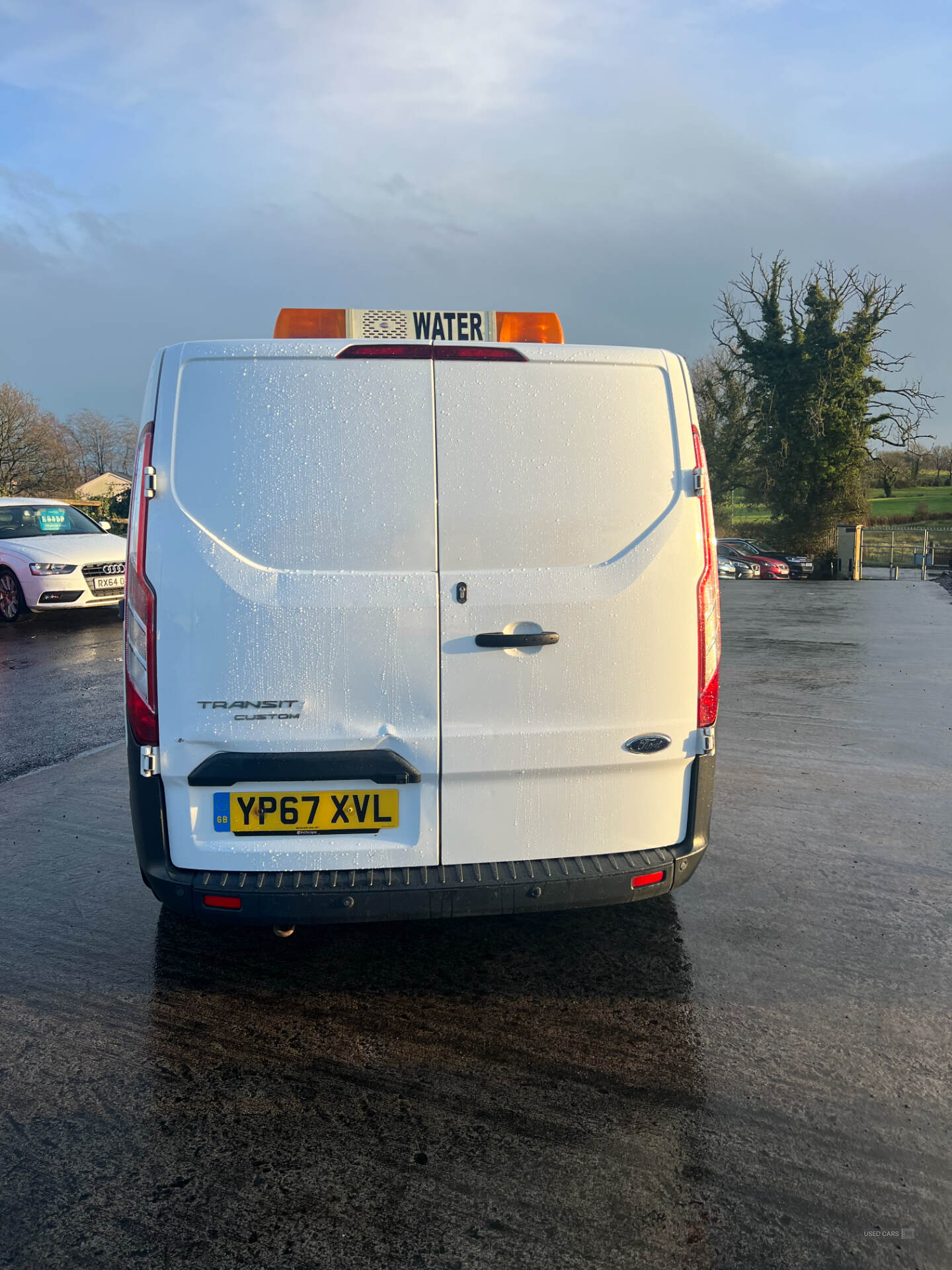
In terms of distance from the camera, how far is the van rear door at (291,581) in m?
3.02

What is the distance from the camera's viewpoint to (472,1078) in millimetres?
2875

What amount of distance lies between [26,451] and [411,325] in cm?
5398

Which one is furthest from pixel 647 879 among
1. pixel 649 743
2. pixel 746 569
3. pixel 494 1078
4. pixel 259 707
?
pixel 746 569

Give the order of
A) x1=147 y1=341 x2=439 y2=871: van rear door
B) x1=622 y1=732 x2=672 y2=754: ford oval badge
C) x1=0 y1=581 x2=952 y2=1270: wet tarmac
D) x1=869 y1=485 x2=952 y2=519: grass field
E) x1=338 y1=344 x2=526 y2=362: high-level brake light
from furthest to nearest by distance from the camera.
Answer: x1=869 y1=485 x2=952 y2=519: grass field → x1=622 y1=732 x2=672 y2=754: ford oval badge → x1=338 y1=344 x2=526 y2=362: high-level brake light → x1=147 y1=341 x2=439 y2=871: van rear door → x1=0 y1=581 x2=952 y2=1270: wet tarmac

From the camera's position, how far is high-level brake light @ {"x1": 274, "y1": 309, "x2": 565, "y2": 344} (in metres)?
3.74

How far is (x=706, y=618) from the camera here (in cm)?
334

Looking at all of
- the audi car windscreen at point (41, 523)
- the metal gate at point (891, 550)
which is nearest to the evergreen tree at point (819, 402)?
the metal gate at point (891, 550)

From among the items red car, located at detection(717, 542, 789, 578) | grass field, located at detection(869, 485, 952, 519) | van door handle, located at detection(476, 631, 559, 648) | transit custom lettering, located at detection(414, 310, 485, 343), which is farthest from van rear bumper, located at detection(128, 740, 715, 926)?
grass field, located at detection(869, 485, 952, 519)

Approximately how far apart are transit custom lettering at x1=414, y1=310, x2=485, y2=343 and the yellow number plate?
1.81m

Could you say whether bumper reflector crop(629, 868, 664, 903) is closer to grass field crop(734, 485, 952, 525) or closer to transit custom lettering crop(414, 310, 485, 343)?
transit custom lettering crop(414, 310, 485, 343)

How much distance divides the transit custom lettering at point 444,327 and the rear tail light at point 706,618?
100cm

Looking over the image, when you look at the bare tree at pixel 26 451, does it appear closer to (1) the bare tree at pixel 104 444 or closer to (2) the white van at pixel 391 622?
A: (1) the bare tree at pixel 104 444

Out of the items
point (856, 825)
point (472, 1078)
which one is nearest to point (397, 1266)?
point (472, 1078)

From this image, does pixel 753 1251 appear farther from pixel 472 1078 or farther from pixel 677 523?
pixel 677 523
